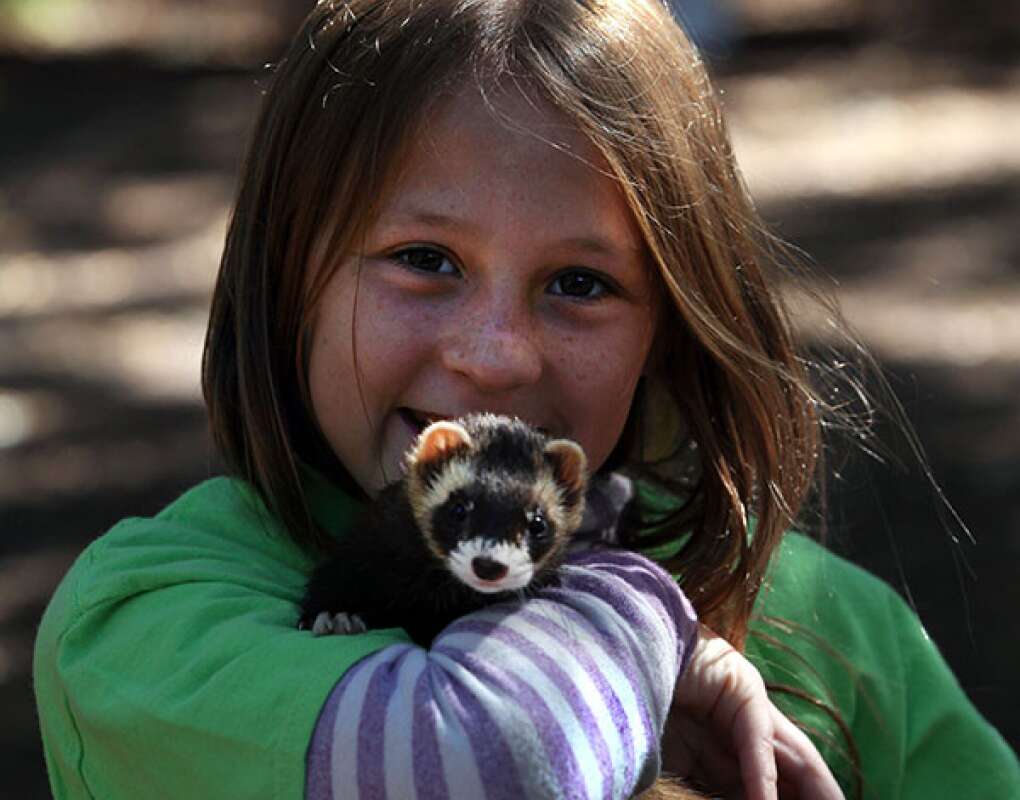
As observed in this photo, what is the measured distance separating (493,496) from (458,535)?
0.16 feet

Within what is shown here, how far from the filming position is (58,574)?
410cm

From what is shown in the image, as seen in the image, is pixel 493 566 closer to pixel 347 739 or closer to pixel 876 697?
pixel 347 739

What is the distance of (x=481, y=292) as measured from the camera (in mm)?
1800

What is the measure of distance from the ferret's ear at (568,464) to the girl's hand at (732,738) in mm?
244

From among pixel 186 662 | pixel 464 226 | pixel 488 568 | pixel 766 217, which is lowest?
pixel 186 662

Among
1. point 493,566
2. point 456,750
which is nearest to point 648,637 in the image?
point 493,566

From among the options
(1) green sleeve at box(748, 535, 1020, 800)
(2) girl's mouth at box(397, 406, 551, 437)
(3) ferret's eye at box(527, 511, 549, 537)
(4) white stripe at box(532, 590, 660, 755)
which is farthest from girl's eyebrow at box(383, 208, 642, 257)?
(1) green sleeve at box(748, 535, 1020, 800)

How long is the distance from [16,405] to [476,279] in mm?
2958

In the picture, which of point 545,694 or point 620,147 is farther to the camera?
point 620,147

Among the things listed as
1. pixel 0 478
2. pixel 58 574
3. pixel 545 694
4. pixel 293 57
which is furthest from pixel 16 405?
pixel 545 694

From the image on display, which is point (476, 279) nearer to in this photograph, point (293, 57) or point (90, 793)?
point (293, 57)

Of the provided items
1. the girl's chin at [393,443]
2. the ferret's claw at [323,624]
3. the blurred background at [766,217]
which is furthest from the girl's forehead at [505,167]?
the blurred background at [766,217]

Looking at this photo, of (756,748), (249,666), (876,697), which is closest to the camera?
(249,666)

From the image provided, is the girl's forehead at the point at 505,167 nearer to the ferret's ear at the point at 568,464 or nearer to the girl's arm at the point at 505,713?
the ferret's ear at the point at 568,464
